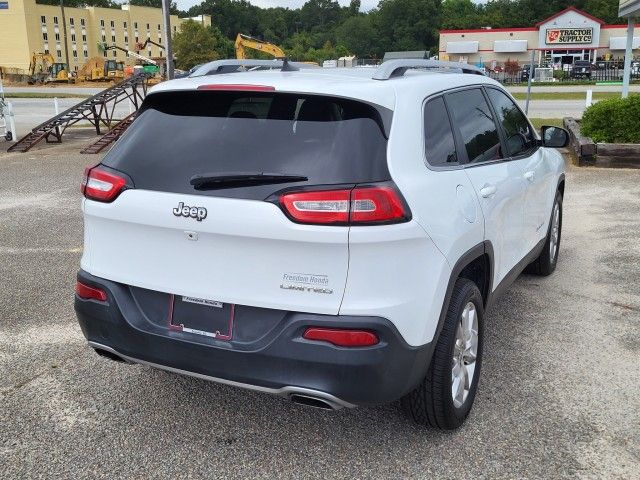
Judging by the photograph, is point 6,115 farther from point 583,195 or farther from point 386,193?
point 386,193

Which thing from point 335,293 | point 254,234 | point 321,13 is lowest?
point 335,293

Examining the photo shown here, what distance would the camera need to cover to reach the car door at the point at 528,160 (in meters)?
4.45

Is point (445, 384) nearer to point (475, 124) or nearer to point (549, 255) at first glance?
point (475, 124)

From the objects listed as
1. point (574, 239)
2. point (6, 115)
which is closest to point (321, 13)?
point (6, 115)

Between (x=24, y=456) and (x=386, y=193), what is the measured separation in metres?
2.17

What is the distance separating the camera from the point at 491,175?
3826 mm

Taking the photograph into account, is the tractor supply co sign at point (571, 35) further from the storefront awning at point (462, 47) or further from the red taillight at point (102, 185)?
the red taillight at point (102, 185)

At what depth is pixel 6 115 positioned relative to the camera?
1858cm

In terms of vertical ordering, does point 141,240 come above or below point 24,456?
above

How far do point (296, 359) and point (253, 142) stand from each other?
0.96m

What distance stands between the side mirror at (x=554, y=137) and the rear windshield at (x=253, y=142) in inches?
104

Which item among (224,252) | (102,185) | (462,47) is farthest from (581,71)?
(224,252)

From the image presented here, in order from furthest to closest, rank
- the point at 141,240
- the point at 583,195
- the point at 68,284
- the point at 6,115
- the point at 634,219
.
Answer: the point at 6,115
the point at 583,195
the point at 634,219
the point at 68,284
the point at 141,240

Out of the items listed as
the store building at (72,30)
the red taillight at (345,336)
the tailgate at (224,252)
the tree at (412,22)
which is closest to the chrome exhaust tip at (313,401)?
the red taillight at (345,336)
